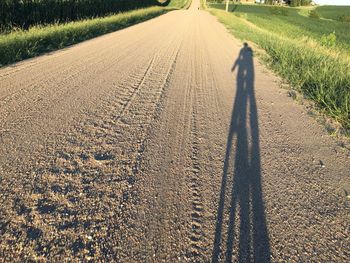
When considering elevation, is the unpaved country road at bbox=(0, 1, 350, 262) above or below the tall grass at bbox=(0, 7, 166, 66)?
below

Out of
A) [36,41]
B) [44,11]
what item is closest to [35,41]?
[36,41]

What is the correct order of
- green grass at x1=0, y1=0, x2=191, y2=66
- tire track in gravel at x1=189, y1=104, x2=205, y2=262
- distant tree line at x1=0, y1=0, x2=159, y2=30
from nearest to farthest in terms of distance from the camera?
tire track in gravel at x1=189, y1=104, x2=205, y2=262 < green grass at x1=0, y1=0, x2=191, y2=66 < distant tree line at x1=0, y1=0, x2=159, y2=30

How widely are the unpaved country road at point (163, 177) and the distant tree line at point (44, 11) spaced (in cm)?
745

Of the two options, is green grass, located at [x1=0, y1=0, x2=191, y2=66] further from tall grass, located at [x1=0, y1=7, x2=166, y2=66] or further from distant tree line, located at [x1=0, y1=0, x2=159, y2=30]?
distant tree line, located at [x1=0, y1=0, x2=159, y2=30]

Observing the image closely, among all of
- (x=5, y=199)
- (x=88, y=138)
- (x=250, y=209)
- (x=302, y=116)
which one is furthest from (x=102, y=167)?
(x=302, y=116)

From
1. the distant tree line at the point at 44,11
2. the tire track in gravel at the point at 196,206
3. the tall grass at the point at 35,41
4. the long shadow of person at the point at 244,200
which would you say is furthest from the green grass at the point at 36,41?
the long shadow of person at the point at 244,200

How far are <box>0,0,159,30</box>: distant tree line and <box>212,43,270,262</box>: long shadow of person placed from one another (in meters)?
11.0

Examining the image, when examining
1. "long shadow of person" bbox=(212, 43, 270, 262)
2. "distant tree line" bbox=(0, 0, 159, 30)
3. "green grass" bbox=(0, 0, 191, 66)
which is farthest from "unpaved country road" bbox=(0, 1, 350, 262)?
"distant tree line" bbox=(0, 0, 159, 30)

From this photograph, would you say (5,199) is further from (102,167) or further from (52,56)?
(52,56)

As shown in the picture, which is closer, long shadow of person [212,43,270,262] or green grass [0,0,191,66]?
long shadow of person [212,43,270,262]

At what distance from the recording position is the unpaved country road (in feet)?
6.10

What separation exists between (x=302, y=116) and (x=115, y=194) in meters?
3.87

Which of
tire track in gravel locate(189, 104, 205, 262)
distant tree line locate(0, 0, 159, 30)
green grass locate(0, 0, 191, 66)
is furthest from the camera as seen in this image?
distant tree line locate(0, 0, 159, 30)

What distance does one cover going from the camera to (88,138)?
3.16 meters
